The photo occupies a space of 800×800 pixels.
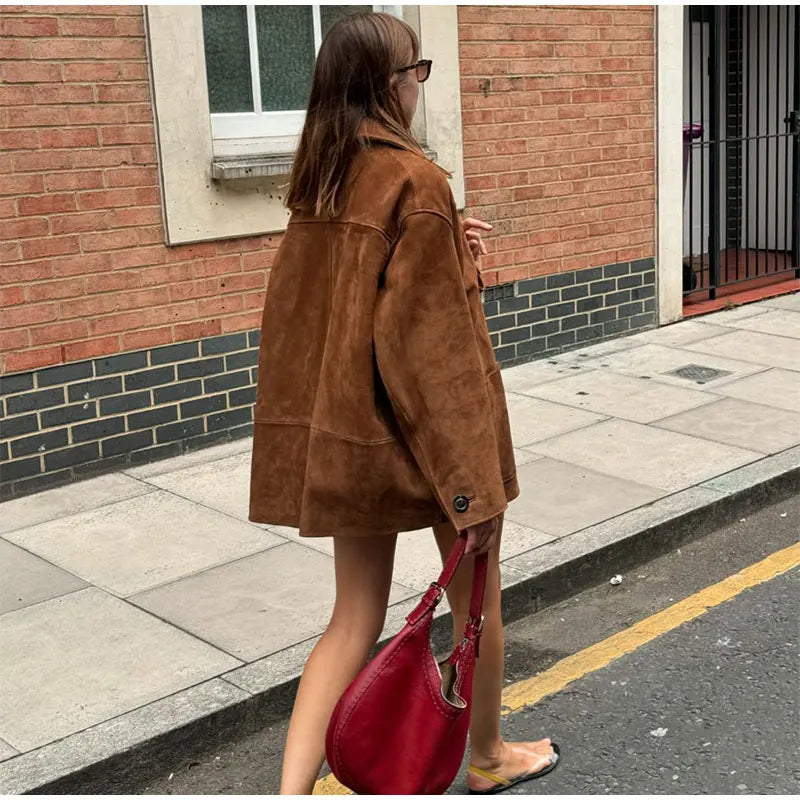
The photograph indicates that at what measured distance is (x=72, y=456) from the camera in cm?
602

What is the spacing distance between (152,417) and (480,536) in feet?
12.5

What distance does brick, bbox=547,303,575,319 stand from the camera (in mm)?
8477

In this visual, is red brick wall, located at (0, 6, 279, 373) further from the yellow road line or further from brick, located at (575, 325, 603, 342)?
brick, located at (575, 325, 603, 342)

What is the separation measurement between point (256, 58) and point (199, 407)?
1959mm

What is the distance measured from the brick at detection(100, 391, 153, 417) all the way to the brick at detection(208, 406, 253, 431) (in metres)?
0.41

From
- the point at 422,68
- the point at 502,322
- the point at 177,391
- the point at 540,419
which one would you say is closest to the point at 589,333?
the point at 502,322

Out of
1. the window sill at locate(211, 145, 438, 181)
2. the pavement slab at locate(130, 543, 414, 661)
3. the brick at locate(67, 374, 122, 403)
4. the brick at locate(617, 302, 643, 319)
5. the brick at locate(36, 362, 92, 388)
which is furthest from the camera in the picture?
the brick at locate(617, 302, 643, 319)

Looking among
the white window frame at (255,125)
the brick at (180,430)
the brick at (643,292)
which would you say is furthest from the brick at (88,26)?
the brick at (643,292)

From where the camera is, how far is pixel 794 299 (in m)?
10.2

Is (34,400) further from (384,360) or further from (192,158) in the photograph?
(384,360)

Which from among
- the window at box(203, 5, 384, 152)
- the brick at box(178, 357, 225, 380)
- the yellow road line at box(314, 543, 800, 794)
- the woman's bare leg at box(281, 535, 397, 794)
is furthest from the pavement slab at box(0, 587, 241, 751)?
the window at box(203, 5, 384, 152)

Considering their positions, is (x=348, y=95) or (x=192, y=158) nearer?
(x=348, y=95)

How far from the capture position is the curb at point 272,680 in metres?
3.40

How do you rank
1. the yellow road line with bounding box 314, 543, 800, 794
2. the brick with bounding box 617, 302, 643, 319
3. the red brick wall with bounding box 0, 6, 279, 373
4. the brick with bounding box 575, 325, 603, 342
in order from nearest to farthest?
the yellow road line with bounding box 314, 543, 800, 794
the red brick wall with bounding box 0, 6, 279, 373
the brick with bounding box 575, 325, 603, 342
the brick with bounding box 617, 302, 643, 319
